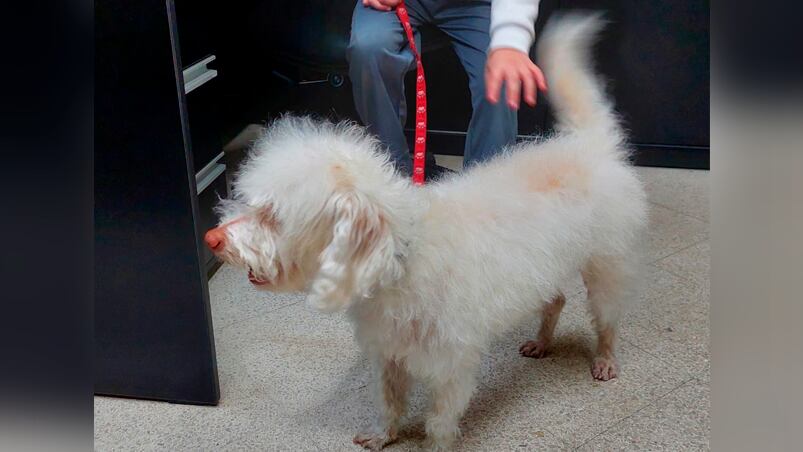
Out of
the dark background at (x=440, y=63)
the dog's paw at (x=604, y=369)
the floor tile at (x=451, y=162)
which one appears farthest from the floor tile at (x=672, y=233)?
the floor tile at (x=451, y=162)

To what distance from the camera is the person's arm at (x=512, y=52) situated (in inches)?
41.7

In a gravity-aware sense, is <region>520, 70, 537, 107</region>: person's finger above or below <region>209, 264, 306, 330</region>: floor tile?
above

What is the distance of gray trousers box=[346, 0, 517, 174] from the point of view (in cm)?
108

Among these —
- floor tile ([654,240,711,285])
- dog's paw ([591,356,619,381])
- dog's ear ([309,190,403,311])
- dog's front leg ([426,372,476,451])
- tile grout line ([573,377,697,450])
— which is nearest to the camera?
dog's ear ([309,190,403,311])

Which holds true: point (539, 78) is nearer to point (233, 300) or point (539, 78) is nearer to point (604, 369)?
point (604, 369)

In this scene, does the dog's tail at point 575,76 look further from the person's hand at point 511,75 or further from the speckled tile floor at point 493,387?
the speckled tile floor at point 493,387

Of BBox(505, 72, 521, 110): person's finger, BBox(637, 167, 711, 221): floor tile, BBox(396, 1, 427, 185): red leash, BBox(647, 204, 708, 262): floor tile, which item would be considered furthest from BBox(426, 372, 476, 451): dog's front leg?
BBox(647, 204, 708, 262): floor tile

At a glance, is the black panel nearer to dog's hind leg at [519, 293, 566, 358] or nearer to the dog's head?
the dog's head

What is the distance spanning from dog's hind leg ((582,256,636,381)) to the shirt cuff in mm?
523

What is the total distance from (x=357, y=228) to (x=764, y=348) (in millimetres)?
554

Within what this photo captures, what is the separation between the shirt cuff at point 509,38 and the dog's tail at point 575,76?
40mm

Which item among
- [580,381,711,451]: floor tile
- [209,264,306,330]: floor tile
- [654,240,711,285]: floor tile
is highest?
[209,264,306,330]: floor tile

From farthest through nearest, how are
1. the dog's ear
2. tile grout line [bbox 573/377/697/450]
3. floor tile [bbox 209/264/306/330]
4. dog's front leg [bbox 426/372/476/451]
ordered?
floor tile [bbox 209/264/306/330], tile grout line [bbox 573/377/697/450], dog's front leg [bbox 426/372/476/451], the dog's ear

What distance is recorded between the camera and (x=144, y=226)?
4.36 feet
